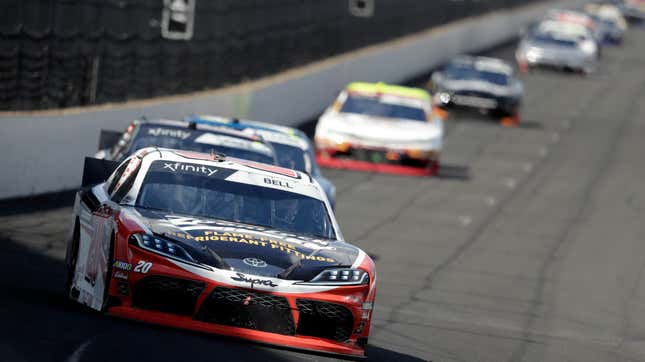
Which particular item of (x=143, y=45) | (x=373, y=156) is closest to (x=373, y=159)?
(x=373, y=156)

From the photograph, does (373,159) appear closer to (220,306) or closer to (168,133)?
(168,133)

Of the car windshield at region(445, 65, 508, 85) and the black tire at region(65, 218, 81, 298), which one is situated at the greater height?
the black tire at region(65, 218, 81, 298)

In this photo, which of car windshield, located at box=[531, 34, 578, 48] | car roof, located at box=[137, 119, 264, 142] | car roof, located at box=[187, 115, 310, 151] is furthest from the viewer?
car windshield, located at box=[531, 34, 578, 48]

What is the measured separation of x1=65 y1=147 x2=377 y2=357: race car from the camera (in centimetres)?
896

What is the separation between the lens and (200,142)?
13961mm

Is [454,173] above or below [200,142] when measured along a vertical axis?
below

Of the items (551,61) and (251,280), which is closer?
(251,280)

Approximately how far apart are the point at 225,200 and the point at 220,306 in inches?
52.9

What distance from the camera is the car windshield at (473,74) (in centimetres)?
3462

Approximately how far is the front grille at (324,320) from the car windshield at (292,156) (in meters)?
5.95

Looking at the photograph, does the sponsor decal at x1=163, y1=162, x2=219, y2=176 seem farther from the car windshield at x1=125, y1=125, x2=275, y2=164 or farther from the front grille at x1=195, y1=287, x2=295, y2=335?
the car windshield at x1=125, y1=125, x2=275, y2=164

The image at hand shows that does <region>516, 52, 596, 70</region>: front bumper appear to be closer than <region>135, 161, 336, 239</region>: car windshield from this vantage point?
No

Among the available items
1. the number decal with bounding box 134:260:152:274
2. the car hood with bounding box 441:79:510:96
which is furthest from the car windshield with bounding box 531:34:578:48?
the number decal with bounding box 134:260:152:274

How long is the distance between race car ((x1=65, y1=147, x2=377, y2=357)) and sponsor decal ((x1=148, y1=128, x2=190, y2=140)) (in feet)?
12.6
